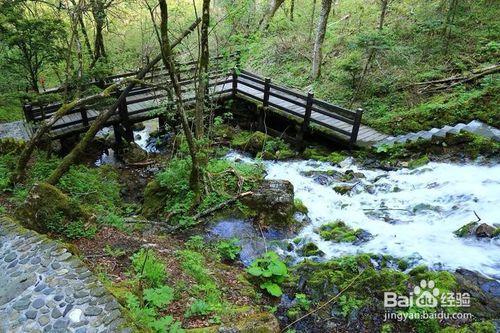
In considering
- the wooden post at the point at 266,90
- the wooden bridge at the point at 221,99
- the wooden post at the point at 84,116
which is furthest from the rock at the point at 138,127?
the wooden post at the point at 266,90

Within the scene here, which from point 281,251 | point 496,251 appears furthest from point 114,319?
point 496,251

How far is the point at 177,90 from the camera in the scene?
6926mm

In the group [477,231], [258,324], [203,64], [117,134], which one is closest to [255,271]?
[258,324]

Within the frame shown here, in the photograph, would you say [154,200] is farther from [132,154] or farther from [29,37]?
[29,37]

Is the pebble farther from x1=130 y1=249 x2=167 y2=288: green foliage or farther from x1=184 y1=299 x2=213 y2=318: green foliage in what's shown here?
x1=184 y1=299 x2=213 y2=318: green foliage

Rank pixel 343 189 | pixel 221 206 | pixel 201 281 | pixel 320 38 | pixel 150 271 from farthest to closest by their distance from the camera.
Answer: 1. pixel 320 38
2. pixel 343 189
3. pixel 221 206
4. pixel 201 281
5. pixel 150 271

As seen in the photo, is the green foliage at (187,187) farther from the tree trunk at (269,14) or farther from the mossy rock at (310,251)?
the tree trunk at (269,14)

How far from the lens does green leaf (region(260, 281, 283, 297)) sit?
5855mm

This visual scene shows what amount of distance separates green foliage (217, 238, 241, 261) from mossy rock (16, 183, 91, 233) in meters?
2.67

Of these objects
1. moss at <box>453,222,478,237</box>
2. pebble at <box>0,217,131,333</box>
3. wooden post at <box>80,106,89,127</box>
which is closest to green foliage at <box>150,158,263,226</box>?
pebble at <box>0,217,131,333</box>

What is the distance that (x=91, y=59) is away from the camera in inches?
538

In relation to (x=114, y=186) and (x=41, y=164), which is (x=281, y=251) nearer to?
(x=114, y=186)

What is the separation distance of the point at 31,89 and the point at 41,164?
3516 mm

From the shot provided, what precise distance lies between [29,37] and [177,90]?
476cm
